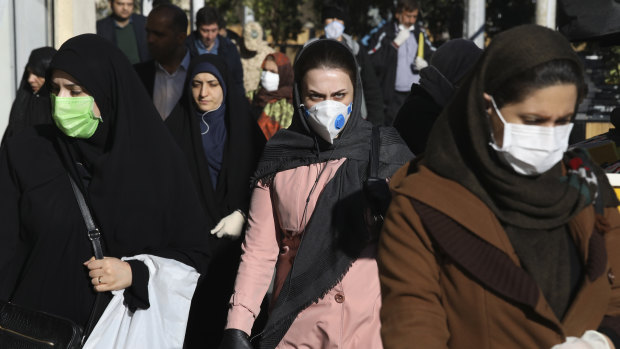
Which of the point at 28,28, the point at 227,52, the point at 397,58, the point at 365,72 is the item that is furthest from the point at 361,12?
the point at 28,28

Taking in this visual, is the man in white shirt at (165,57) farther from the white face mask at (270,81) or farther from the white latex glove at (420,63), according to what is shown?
the white latex glove at (420,63)

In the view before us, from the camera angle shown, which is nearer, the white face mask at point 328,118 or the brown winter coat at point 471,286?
the brown winter coat at point 471,286

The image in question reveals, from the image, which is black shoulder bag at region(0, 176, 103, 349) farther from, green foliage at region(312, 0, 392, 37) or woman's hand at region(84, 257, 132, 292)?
green foliage at region(312, 0, 392, 37)

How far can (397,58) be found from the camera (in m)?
9.88

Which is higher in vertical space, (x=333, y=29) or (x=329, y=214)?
(x=333, y=29)

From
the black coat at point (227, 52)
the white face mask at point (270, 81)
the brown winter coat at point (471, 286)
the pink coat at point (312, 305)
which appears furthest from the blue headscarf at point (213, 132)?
the black coat at point (227, 52)

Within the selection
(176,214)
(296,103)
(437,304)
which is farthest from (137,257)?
(437,304)

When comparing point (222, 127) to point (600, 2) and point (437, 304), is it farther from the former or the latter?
point (437, 304)

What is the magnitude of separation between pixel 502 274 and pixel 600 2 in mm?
2274


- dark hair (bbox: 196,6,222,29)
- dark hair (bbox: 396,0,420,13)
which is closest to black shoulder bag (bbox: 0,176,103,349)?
dark hair (bbox: 196,6,222,29)

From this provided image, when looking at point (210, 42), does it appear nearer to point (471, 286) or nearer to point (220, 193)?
point (220, 193)

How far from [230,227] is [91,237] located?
1301 mm

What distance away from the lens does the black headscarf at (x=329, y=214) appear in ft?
10.6

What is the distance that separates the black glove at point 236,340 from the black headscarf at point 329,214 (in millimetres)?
62
